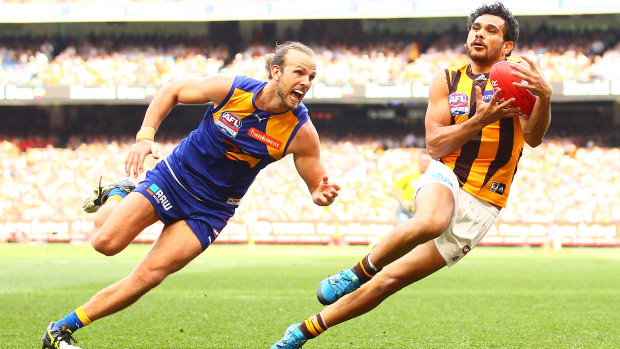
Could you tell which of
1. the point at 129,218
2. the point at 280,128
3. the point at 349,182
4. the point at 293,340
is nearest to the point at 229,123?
the point at 280,128

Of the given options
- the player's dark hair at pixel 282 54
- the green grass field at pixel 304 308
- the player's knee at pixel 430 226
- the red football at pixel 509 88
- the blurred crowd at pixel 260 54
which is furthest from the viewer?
the blurred crowd at pixel 260 54

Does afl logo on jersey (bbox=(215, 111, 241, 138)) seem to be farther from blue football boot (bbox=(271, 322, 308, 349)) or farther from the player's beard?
blue football boot (bbox=(271, 322, 308, 349))

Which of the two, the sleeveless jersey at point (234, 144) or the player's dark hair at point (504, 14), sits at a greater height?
the player's dark hair at point (504, 14)

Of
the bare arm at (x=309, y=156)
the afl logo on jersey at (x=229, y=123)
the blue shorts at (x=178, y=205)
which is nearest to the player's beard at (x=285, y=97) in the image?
the bare arm at (x=309, y=156)

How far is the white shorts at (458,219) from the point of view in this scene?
5395 mm

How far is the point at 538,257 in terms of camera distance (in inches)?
798

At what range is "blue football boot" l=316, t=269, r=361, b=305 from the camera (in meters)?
5.06

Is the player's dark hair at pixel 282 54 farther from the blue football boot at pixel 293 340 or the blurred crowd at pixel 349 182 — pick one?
the blurred crowd at pixel 349 182

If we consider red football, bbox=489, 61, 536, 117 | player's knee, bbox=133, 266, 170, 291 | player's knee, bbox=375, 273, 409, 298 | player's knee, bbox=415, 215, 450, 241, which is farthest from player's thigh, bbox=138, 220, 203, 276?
red football, bbox=489, 61, 536, 117

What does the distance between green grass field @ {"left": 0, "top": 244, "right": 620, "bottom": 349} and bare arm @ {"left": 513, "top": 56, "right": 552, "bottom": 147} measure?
1871mm

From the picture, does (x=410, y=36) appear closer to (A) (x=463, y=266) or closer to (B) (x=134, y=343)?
(A) (x=463, y=266)

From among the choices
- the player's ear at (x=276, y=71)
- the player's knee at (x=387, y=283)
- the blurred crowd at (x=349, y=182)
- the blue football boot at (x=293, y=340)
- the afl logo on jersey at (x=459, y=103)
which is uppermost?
the player's ear at (x=276, y=71)

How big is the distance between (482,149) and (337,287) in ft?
4.77

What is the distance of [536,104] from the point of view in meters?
5.22
